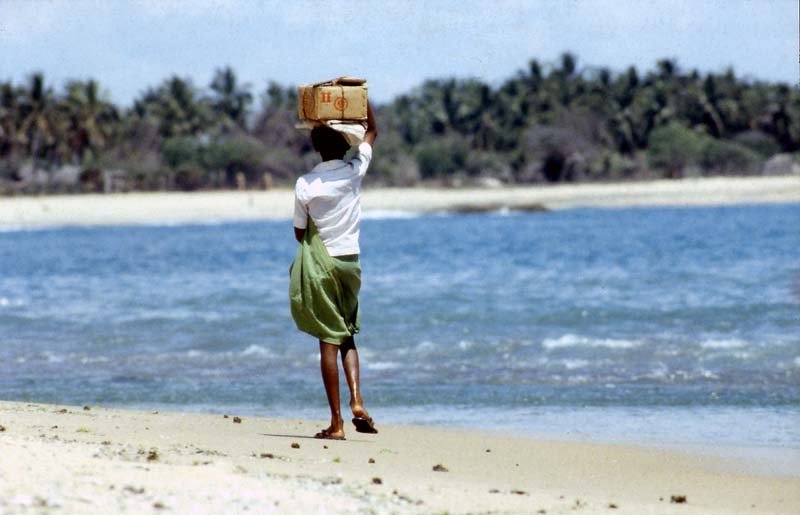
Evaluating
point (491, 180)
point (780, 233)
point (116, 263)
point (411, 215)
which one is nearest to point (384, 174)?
point (491, 180)

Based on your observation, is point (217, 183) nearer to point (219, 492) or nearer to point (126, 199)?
point (126, 199)

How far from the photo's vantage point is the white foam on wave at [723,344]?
428 inches

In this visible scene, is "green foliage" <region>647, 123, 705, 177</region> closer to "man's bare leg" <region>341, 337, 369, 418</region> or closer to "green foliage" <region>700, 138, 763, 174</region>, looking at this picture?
"green foliage" <region>700, 138, 763, 174</region>

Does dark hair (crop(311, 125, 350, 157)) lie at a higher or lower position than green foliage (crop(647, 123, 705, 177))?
higher

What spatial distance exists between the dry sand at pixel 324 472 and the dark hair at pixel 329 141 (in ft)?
4.33

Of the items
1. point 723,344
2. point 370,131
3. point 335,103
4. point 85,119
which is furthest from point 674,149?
point 335,103

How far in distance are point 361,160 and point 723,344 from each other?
19.2 feet

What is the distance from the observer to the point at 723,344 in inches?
433

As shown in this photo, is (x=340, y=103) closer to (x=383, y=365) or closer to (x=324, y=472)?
(x=324, y=472)

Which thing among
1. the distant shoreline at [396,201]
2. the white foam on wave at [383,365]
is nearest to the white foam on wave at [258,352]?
the white foam on wave at [383,365]

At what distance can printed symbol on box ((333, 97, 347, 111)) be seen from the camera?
5.94m

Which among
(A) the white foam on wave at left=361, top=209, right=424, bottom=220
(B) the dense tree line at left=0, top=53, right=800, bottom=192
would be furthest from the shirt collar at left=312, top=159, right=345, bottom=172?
(B) the dense tree line at left=0, top=53, right=800, bottom=192

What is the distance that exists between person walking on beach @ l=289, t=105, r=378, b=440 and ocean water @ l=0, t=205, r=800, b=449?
152 centimetres

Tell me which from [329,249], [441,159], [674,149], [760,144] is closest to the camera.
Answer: [329,249]
